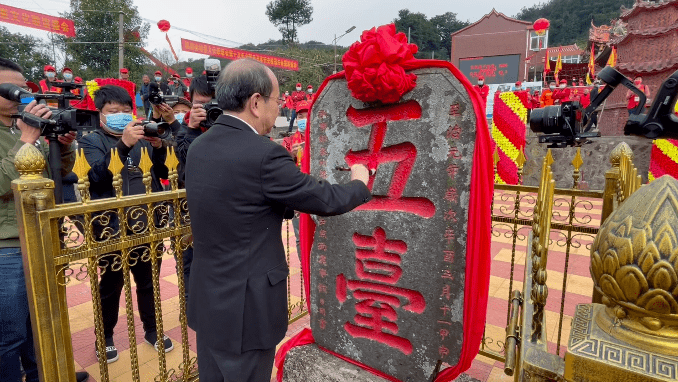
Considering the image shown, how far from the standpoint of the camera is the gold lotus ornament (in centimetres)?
65

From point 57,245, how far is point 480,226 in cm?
192

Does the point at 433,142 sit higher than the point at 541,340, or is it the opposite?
the point at 433,142

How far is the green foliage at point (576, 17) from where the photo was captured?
1539 inches

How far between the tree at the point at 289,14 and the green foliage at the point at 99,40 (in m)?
21.9

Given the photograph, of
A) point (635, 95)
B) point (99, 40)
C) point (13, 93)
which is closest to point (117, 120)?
point (13, 93)

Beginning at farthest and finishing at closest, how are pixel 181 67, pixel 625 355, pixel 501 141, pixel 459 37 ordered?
pixel 181 67, pixel 459 37, pixel 501 141, pixel 625 355

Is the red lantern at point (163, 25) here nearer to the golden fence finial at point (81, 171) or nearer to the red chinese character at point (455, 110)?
the golden fence finial at point (81, 171)

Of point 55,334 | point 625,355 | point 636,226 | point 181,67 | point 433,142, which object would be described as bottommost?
point 55,334

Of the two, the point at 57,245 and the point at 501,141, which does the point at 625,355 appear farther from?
the point at 501,141

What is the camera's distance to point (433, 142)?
1.72m

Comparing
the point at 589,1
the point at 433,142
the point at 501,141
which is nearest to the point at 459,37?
the point at 501,141

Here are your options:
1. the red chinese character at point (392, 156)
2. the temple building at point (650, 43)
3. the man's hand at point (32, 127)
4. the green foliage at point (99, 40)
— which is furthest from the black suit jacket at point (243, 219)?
the green foliage at point (99, 40)

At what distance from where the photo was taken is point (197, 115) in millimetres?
2619

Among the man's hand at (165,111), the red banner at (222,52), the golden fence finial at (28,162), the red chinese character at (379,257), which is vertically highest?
the red banner at (222,52)
